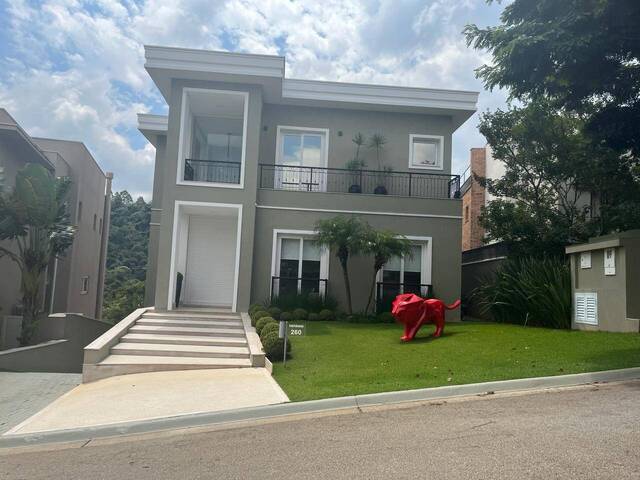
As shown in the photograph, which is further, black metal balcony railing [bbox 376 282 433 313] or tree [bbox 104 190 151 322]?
tree [bbox 104 190 151 322]

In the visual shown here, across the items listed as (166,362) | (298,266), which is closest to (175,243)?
(298,266)

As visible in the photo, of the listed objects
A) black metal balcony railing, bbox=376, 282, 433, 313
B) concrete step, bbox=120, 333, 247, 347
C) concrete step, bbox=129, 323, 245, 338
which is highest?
black metal balcony railing, bbox=376, 282, 433, 313

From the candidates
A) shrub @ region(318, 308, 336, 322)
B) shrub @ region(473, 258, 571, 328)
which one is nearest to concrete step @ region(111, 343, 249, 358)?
shrub @ region(318, 308, 336, 322)

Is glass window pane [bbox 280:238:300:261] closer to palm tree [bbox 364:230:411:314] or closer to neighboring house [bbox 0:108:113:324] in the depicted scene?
→ palm tree [bbox 364:230:411:314]

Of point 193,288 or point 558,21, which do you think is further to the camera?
point 193,288

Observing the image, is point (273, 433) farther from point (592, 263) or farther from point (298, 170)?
point (298, 170)

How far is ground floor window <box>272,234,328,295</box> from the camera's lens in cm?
1647

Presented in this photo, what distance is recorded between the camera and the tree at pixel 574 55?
30.0ft

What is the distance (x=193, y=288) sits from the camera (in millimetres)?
17234

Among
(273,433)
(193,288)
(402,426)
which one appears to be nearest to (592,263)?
(402,426)

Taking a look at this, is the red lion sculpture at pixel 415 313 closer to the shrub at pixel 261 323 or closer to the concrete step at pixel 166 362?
the shrub at pixel 261 323

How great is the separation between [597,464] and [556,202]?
1397 centimetres

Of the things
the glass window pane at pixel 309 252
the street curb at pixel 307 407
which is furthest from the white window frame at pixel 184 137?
the street curb at pixel 307 407

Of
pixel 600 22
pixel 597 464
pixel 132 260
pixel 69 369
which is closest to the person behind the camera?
pixel 597 464
